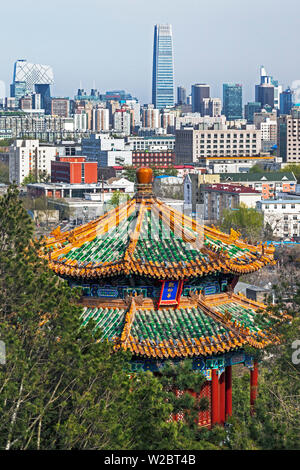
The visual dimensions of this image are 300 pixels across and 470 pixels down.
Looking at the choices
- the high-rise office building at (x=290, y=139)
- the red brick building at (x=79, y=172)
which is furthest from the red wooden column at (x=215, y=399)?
the high-rise office building at (x=290, y=139)

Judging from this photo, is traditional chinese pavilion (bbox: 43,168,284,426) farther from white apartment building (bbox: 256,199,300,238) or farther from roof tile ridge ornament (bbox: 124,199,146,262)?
white apartment building (bbox: 256,199,300,238)

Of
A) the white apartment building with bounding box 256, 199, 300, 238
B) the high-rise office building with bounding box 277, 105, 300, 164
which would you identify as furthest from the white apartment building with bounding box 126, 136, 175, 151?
the white apartment building with bounding box 256, 199, 300, 238

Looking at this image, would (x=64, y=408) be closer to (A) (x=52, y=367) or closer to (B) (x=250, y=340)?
(A) (x=52, y=367)

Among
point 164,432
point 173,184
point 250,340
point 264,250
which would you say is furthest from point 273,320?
point 173,184

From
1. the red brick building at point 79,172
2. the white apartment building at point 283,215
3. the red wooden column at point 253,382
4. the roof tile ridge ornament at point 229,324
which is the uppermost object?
the roof tile ridge ornament at point 229,324

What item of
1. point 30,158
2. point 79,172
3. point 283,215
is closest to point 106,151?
point 30,158

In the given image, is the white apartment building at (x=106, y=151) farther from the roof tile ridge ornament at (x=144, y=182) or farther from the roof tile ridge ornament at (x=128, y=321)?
the roof tile ridge ornament at (x=128, y=321)
